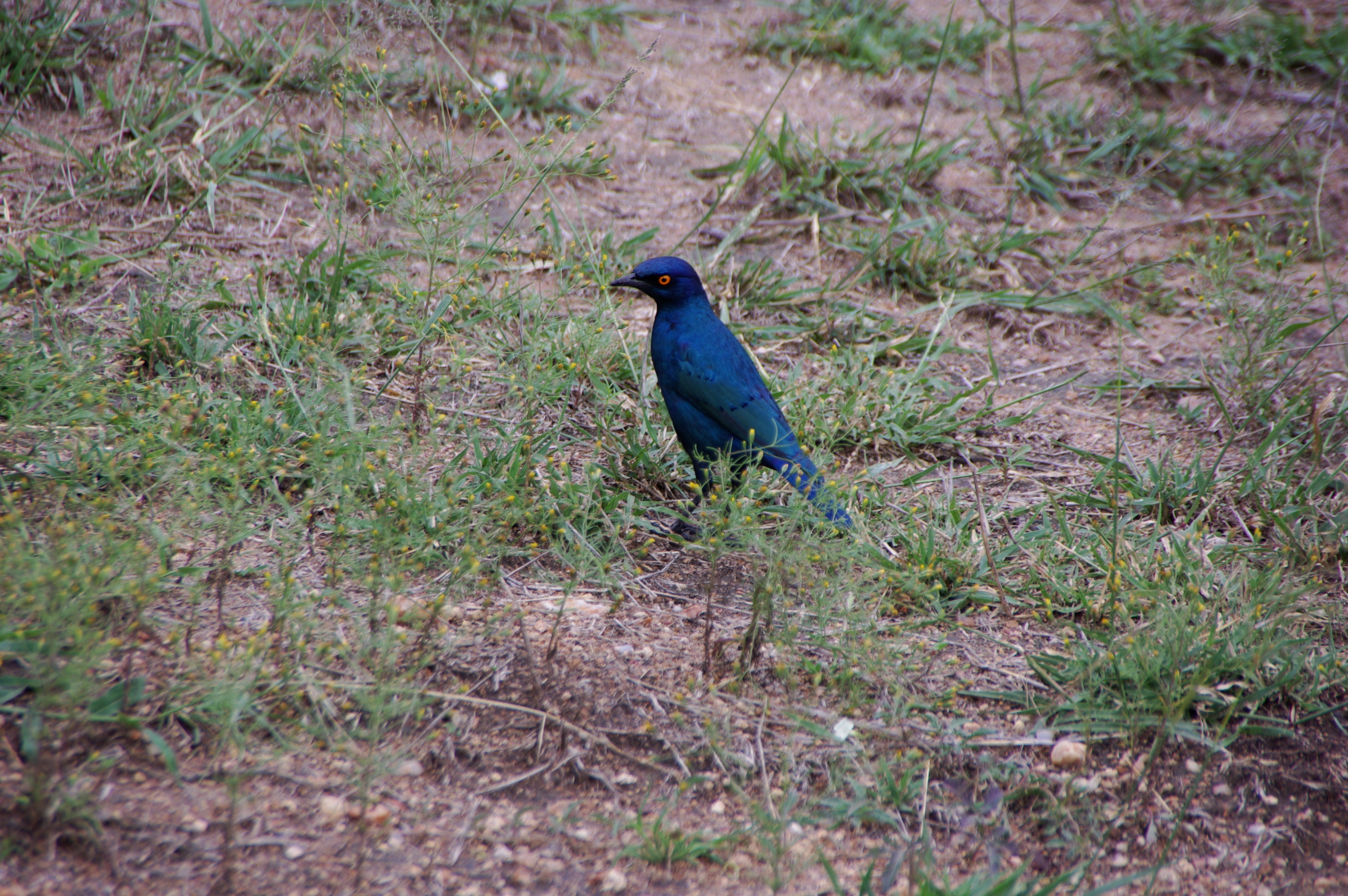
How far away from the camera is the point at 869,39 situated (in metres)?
6.49

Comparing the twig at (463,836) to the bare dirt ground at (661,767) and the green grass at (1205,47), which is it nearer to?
the bare dirt ground at (661,767)

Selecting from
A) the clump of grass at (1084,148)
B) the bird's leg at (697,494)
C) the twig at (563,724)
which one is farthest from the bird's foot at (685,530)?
the clump of grass at (1084,148)

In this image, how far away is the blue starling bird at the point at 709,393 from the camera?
11.7 ft

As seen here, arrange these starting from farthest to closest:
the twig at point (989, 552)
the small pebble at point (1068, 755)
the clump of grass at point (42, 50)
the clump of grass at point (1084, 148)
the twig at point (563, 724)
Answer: the clump of grass at point (1084, 148) → the clump of grass at point (42, 50) → the twig at point (989, 552) → the small pebble at point (1068, 755) → the twig at point (563, 724)

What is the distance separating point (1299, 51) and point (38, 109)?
752 cm

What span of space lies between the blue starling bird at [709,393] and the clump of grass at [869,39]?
3.38 m

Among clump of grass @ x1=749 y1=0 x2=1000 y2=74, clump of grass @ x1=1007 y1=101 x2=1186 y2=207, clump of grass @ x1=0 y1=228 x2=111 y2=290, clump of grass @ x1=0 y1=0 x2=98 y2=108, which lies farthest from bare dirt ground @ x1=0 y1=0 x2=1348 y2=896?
clump of grass @ x1=749 y1=0 x2=1000 y2=74

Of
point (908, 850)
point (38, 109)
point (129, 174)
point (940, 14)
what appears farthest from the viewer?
point (940, 14)

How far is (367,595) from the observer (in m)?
2.84

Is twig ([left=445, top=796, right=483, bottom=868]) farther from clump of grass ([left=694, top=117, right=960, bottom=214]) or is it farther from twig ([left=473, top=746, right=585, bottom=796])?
clump of grass ([left=694, top=117, right=960, bottom=214])

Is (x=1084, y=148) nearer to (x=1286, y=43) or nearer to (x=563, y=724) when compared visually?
(x=1286, y=43)

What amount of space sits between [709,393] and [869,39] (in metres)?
4.04

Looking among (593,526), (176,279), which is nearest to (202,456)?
(593,526)

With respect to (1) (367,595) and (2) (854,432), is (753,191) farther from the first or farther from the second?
(1) (367,595)
